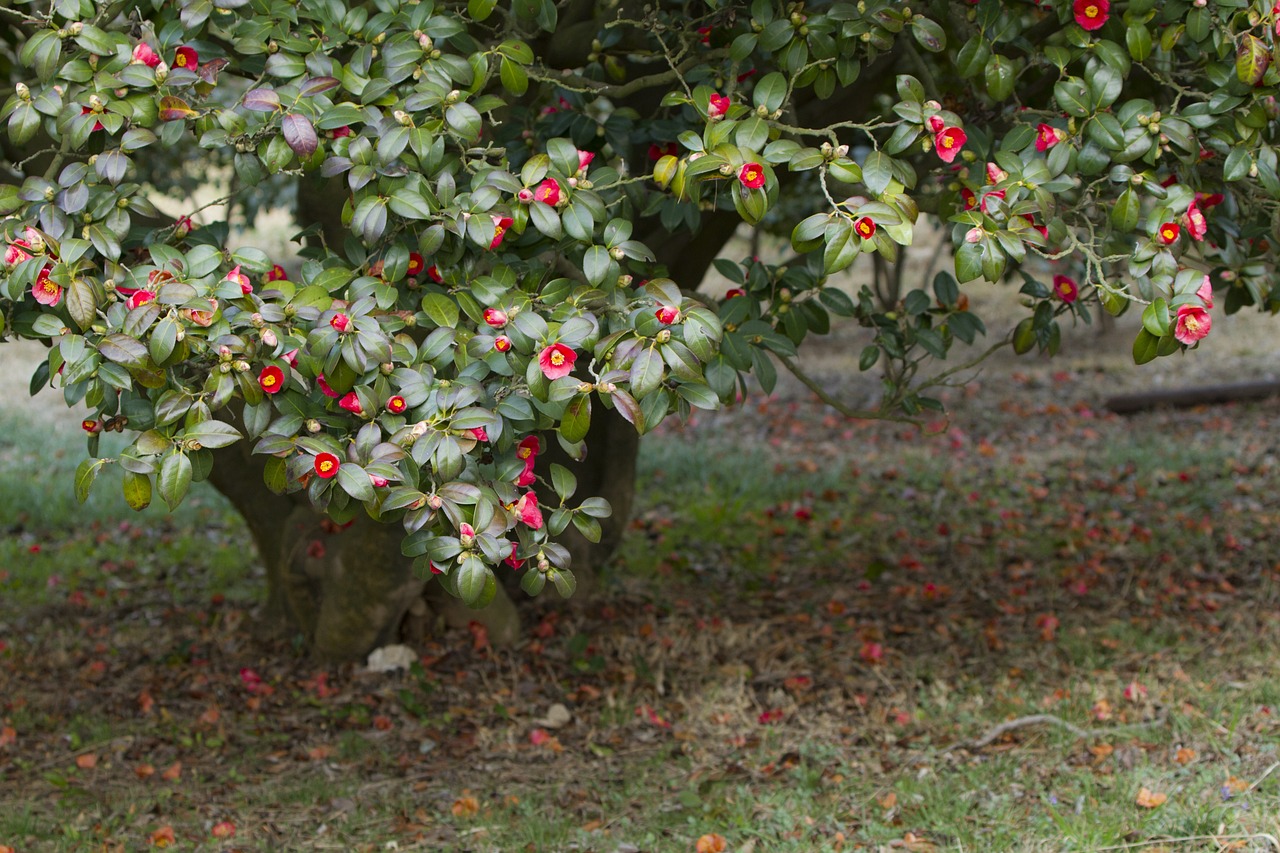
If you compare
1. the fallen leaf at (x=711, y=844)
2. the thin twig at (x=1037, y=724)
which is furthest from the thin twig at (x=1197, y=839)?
the fallen leaf at (x=711, y=844)

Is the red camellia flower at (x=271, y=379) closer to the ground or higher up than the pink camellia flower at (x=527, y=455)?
higher up

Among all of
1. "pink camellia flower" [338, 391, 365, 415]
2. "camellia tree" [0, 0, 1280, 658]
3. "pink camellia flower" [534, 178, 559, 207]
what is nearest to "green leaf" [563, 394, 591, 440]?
"camellia tree" [0, 0, 1280, 658]

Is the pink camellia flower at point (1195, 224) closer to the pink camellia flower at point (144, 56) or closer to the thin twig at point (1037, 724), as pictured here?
the thin twig at point (1037, 724)

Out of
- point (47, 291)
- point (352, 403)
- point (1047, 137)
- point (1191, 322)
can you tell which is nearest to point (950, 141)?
point (1047, 137)

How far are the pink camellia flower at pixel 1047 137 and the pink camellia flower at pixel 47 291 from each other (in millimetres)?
1606

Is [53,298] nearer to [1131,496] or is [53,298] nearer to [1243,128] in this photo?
[1243,128]

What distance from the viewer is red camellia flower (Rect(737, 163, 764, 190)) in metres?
1.67

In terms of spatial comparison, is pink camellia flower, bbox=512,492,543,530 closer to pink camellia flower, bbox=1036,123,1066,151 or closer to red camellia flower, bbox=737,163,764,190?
red camellia flower, bbox=737,163,764,190

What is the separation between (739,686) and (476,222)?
2.06m

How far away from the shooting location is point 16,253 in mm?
1646

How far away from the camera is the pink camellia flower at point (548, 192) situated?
1.82m

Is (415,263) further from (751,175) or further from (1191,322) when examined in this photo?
(1191,322)

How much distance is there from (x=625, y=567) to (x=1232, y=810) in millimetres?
2450

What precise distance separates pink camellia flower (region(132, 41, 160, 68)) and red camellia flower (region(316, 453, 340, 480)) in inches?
30.1
